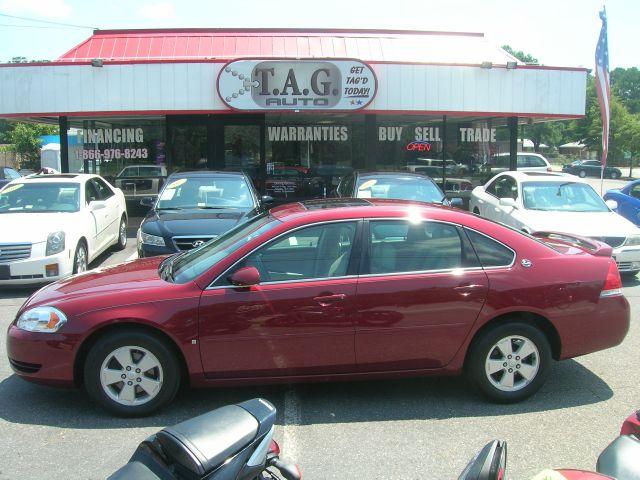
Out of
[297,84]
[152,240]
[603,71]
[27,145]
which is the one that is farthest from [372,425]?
[27,145]

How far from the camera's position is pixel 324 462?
374cm

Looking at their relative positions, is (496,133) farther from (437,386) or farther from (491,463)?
(491,463)

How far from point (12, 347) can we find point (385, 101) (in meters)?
10.9

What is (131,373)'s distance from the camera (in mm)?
4293

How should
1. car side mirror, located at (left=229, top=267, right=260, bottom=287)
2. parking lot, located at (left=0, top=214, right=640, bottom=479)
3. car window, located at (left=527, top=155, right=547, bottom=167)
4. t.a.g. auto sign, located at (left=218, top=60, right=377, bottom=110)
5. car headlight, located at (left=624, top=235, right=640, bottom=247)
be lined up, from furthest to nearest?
car window, located at (left=527, top=155, right=547, bottom=167) → t.a.g. auto sign, located at (left=218, top=60, right=377, bottom=110) → car headlight, located at (left=624, top=235, right=640, bottom=247) → car side mirror, located at (left=229, top=267, right=260, bottom=287) → parking lot, located at (left=0, top=214, right=640, bottom=479)

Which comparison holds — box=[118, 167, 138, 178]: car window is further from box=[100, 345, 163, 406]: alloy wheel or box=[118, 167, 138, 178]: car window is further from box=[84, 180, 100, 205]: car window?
box=[100, 345, 163, 406]: alloy wheel

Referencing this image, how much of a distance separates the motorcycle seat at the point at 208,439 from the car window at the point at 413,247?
2042mm

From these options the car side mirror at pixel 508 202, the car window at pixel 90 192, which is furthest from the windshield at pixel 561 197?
the car window at pixel 90 192

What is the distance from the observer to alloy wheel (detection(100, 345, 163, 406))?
4.27 metres

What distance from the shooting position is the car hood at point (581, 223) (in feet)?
28.8

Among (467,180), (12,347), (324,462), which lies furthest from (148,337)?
(467,180)

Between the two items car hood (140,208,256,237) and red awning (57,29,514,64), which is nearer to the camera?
car hood (140,208,256,237)

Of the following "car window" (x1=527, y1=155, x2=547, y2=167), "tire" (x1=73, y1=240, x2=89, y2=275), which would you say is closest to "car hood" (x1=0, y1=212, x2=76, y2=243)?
"tire" (x1=73, y1=240, x2=89, y2=275)

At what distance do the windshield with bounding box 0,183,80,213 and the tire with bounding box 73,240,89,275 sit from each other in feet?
2.36
